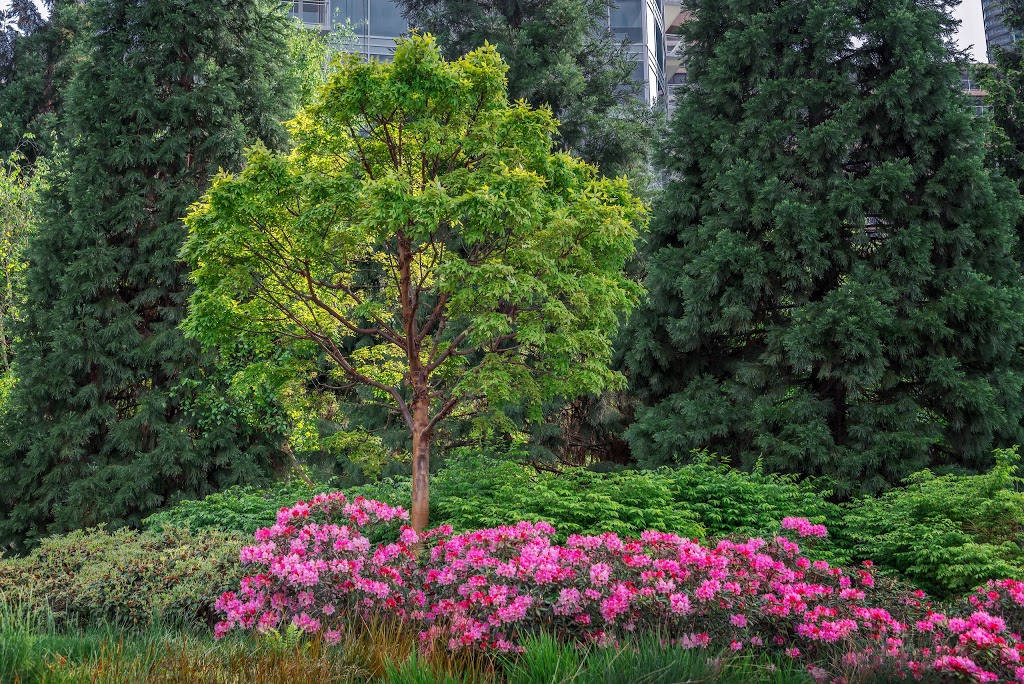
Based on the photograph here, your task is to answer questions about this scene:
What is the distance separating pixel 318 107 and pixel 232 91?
14.6 feet

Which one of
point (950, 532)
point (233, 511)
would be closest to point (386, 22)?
point (233, 511)

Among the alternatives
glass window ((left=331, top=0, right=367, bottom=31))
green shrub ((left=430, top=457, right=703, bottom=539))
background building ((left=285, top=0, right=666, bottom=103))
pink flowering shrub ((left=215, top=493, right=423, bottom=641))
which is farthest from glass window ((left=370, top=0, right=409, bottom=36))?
pink flowering shrub ((left=215, top=493, right=423, bottom=641))

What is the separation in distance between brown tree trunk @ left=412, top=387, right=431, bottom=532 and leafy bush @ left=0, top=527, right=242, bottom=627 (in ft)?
5.46

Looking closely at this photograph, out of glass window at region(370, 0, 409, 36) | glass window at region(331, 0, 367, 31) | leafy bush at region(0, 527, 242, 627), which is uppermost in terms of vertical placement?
glass window at region(331, 0, 367, 31)

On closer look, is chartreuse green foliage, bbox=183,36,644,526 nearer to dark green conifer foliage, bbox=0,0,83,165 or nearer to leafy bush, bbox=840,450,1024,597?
leafy bush, bbox=840,450,1024,597

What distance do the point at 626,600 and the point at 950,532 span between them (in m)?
3.52

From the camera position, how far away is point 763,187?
9336mm

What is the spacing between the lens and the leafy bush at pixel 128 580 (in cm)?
618

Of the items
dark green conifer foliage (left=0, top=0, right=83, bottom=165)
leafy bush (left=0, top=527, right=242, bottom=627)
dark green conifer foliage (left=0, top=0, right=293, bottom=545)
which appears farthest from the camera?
dark green conifer foliage (left=0, top=0, right=83, bottom=165)

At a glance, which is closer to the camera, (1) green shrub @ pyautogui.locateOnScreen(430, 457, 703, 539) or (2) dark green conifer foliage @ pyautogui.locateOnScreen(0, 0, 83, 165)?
(1) green shrub @ pyautogui.locateOnScreen(430, 457, 703, 539)

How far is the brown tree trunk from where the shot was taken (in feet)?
24.5

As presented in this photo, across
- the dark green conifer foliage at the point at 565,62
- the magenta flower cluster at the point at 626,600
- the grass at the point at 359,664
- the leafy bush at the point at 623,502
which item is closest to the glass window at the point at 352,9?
the dark green conifer foliage at the point at 565,62

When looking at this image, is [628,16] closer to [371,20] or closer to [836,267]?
[371,20]

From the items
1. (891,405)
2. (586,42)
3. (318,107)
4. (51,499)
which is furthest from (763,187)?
(51,499)
